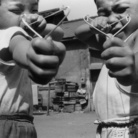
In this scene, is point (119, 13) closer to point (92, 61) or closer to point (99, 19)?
point (99, 19)

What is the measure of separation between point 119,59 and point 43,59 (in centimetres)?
26

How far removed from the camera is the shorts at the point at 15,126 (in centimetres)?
169

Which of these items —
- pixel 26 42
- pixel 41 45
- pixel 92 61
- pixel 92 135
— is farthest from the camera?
pixel 92 61

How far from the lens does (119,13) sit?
169 centimetres

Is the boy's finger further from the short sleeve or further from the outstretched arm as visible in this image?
the short sleeve

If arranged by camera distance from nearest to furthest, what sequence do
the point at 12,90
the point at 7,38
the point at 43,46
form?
the point at 43,46 < the point at 7,38 < the point at 12,90

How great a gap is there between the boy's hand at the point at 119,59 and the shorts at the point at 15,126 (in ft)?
2.25

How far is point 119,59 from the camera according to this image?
1.18 metres

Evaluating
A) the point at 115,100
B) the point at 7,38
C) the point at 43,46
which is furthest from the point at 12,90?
the point at 43,46

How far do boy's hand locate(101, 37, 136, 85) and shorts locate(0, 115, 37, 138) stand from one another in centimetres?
69

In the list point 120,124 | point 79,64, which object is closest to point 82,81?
point 79,64

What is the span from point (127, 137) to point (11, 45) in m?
0.77

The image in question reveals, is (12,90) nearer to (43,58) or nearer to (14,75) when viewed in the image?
(14,75)

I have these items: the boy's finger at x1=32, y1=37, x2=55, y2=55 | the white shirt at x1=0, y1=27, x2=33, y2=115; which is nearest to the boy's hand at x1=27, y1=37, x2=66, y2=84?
the boy's finger at x1=32, y1=37, x2=55, y2=55
